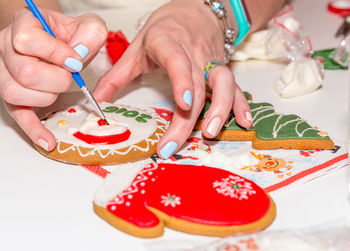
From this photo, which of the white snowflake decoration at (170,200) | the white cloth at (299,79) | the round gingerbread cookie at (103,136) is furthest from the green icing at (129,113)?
the white cloth at (299,79)

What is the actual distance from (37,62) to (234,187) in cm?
45

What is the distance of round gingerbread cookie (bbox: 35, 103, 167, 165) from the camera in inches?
36.9

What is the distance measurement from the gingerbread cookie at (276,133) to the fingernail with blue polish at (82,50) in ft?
0.94

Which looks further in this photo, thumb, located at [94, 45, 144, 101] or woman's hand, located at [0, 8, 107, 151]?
thumb, located at [94, 45, 144, 101]

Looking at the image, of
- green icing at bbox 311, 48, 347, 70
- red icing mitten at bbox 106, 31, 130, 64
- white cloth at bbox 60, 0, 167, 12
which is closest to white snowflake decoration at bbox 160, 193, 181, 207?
red icing mitten at bbox 106, 31, 130, 64

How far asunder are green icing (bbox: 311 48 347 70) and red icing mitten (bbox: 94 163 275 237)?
0.67 metres

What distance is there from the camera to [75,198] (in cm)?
86

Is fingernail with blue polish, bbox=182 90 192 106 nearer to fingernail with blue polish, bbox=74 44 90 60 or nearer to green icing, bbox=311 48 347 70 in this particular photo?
fingernail with blue polish, bbox=74 44 90 60

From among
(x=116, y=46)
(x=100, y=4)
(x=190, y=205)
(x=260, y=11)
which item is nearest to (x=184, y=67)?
(x=190, y=205)

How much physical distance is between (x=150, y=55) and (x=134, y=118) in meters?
0.17

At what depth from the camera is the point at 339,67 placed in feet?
4.48

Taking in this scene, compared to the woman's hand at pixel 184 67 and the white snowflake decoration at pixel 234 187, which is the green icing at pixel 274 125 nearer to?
the woman's hand at pixel 184 67

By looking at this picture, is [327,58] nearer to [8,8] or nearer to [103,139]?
[103,139]

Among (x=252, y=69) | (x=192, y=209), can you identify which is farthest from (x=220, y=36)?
(x=192, y=209)
